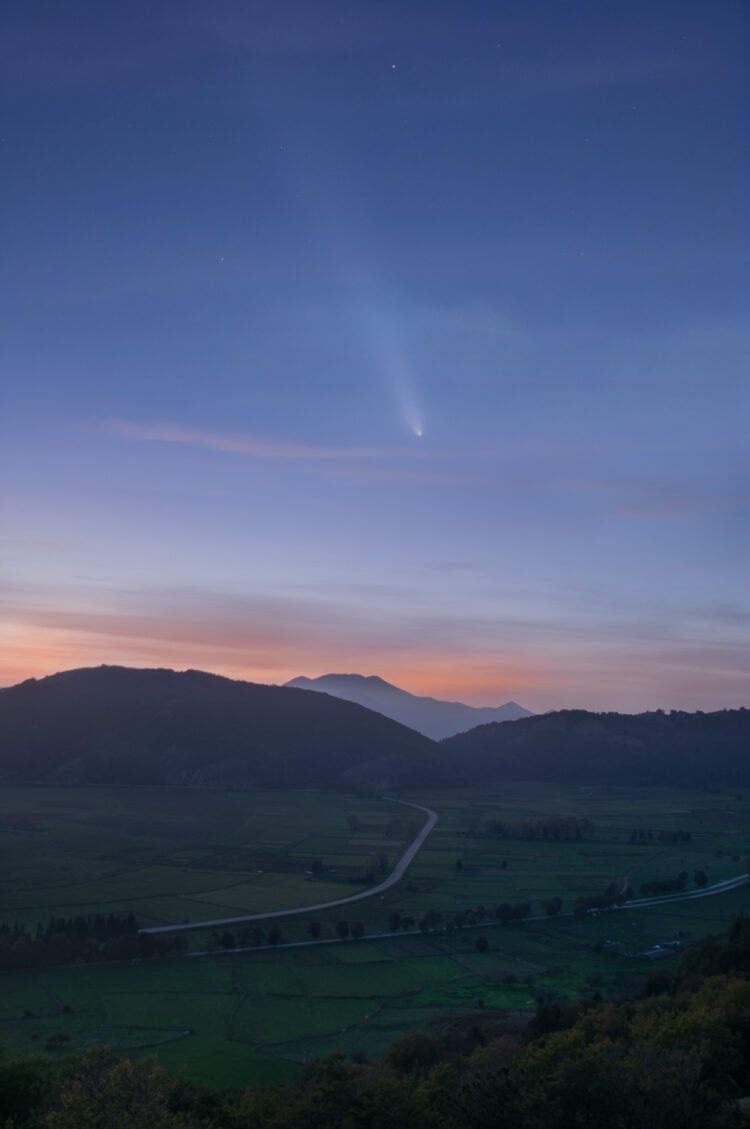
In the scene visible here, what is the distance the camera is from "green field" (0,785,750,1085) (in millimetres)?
62156

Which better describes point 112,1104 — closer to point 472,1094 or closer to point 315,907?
point 472,1094

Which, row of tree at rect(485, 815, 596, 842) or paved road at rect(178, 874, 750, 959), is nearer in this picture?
paved road at rect(178, 874, 750, 959)

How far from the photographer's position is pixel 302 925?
9419cm

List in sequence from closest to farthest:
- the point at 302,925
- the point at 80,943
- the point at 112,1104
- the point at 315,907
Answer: the point at 112,1104 < the point at 80,943 < the point at 302,925 < the point at 315,907

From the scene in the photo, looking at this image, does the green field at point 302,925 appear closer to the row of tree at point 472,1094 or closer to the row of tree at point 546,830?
the row of tree at point 546,830

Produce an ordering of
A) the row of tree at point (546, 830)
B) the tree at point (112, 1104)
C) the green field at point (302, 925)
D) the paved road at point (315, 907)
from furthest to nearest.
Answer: the row of tree at point (546, 830) → the paved road at point (315, 907) → the green field at point (302, 925) → the tree at point (112, 1104)

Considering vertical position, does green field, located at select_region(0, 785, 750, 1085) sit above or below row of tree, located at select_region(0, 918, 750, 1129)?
below

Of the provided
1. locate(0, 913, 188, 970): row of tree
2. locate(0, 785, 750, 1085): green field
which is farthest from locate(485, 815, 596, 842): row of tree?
locate(0, 913, 188, 970): row of tree

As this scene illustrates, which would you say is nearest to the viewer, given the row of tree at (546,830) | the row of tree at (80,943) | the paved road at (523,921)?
the row of tree at (80,943)

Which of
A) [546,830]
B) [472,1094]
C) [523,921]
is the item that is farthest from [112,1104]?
[546,830]

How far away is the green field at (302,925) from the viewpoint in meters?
62.2


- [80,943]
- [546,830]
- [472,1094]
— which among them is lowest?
[80,943]

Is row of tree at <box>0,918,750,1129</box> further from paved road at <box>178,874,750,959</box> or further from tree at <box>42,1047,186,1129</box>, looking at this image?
paved road at <box>178,874,750,959</box>

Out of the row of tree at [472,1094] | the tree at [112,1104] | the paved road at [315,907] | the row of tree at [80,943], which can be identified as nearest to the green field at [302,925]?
the row of tree at [80,943]
